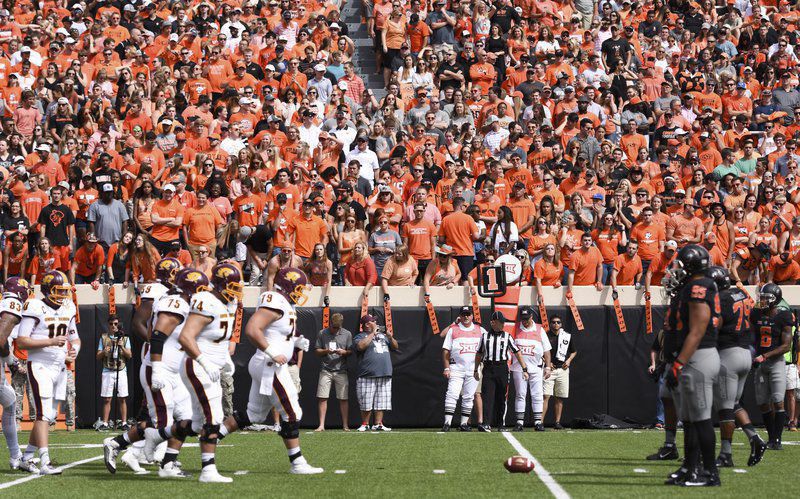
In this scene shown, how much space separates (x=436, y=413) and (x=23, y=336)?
866cm

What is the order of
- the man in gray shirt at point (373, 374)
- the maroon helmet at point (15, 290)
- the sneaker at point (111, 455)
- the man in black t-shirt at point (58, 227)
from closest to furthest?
the sneaker at point (111, 455) → the maroon helmet at point (15, 290) → the man in gray shirt at point (373, 374) → the man in black t-shirt at point (58, 227)

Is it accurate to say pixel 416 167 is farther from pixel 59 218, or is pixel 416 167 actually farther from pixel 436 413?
pixel 59 218

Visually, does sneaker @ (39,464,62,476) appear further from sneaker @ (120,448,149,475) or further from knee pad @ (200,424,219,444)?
knee pad @ (200,424,219,444)

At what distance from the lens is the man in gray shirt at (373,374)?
17297mm

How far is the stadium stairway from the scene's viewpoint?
80.9 ft

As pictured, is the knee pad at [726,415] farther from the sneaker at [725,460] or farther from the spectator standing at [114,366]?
the spectator standing at [114,366]

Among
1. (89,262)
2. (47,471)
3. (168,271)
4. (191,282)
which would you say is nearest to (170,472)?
(47,471)

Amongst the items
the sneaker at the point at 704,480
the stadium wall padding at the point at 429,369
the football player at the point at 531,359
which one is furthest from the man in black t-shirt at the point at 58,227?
the sneaker at the point at 704,480

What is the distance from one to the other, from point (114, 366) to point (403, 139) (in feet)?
21.2

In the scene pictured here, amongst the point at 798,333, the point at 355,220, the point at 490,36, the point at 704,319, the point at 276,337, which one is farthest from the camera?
the point at 490,36

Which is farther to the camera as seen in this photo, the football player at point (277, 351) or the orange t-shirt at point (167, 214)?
the orange t-shirt at point (167, 214)

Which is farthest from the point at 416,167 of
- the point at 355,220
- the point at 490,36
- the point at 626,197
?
the point at 490,36

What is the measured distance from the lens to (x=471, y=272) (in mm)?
17875

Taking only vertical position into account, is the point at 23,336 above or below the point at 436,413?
above
